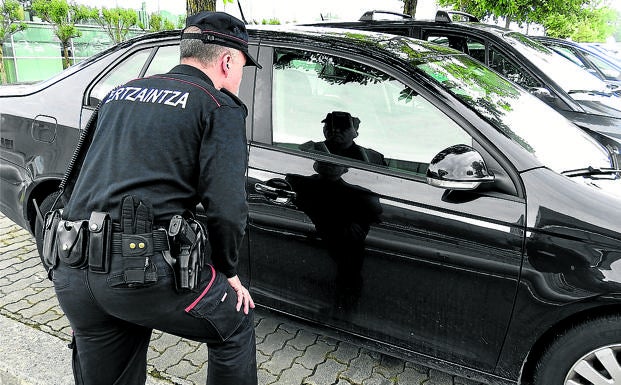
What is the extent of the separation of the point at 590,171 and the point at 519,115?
42 centimetres

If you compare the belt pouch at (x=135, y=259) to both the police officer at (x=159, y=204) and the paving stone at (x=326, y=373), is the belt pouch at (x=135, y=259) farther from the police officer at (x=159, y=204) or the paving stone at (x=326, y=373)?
the paving stone at (x=326, y=373)

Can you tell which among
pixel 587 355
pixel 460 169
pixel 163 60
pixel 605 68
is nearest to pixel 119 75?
pixel 163 60

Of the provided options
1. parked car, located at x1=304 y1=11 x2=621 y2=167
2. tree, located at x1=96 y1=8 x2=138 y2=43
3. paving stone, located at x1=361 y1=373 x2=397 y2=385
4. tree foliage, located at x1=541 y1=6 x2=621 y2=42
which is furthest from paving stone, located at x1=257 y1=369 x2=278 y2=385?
tree, located at x1=96 y1=8 x2=138 y2=43

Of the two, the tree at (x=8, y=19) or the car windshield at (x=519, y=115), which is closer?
the car windshield at (x=519, y=115)

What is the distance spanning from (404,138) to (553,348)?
106 cm

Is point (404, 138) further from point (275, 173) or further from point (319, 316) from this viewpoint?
point (319, 316)

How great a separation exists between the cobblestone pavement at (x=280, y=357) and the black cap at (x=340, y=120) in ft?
3.37

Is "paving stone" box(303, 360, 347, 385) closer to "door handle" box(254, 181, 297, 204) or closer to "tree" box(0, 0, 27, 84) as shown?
"door handle" box(254, 181, 297, 204)

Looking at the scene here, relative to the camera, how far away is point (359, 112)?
251 centimetres

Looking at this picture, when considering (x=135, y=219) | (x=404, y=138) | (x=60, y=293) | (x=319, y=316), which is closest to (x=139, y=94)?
(x=135, y=219)

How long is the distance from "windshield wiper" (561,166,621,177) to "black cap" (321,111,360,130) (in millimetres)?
931

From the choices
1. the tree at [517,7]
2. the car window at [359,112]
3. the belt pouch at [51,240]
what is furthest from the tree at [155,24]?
the belt pouch at [51,240]

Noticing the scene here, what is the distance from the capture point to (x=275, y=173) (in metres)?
2.50

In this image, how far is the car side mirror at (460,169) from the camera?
204 cm
